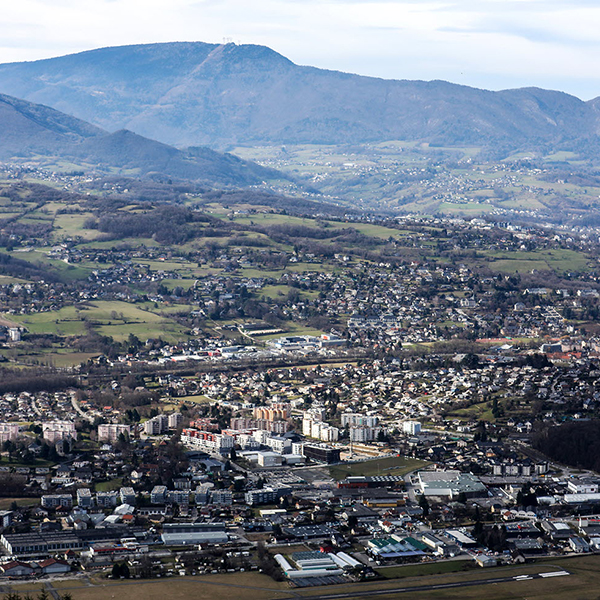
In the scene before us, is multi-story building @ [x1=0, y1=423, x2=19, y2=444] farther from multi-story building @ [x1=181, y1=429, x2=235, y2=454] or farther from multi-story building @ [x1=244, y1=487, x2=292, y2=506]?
multi-story building @ [x1=244, y1=487, x2=292, y2=506]

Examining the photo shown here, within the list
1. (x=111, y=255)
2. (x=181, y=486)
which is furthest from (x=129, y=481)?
(x=111, y=255)

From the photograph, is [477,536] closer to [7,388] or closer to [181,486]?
→ [181,486]

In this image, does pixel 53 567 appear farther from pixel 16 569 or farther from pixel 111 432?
pixel 111 432

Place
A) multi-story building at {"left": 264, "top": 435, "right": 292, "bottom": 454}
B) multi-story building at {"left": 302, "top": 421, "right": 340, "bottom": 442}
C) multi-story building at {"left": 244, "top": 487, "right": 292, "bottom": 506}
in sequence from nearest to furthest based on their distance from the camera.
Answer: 1. multi-story building at {"left": 244, "top": 487, "right": 292, "bottom": 506}
2. multi-story building at {"left": 264, "top": 435, "right": 292, "bottom": 454}
3. multi-story building at {"left": 302, "top": 421, "right": 340, "bottom": 442}

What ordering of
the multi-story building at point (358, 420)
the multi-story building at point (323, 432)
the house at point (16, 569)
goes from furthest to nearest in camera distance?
the multi-story building at point (358, 420) → the multi-story building at point (323, 432) → the house at point (16, 569)

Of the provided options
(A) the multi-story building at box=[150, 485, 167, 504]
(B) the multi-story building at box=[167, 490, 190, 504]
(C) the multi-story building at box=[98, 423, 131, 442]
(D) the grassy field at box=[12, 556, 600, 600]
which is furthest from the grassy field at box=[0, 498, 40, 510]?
(C) the multi-story building at box=[98, 423, 131, 442]

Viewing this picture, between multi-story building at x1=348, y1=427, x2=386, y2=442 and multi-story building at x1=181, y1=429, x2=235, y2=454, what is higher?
multi-story building at x1=348, y1=427, x2=386, y2=442

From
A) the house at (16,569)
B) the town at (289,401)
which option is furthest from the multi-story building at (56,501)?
the house at (16,569)

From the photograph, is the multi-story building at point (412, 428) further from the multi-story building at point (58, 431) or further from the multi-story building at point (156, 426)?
the multi-story building at point (58, 431)
